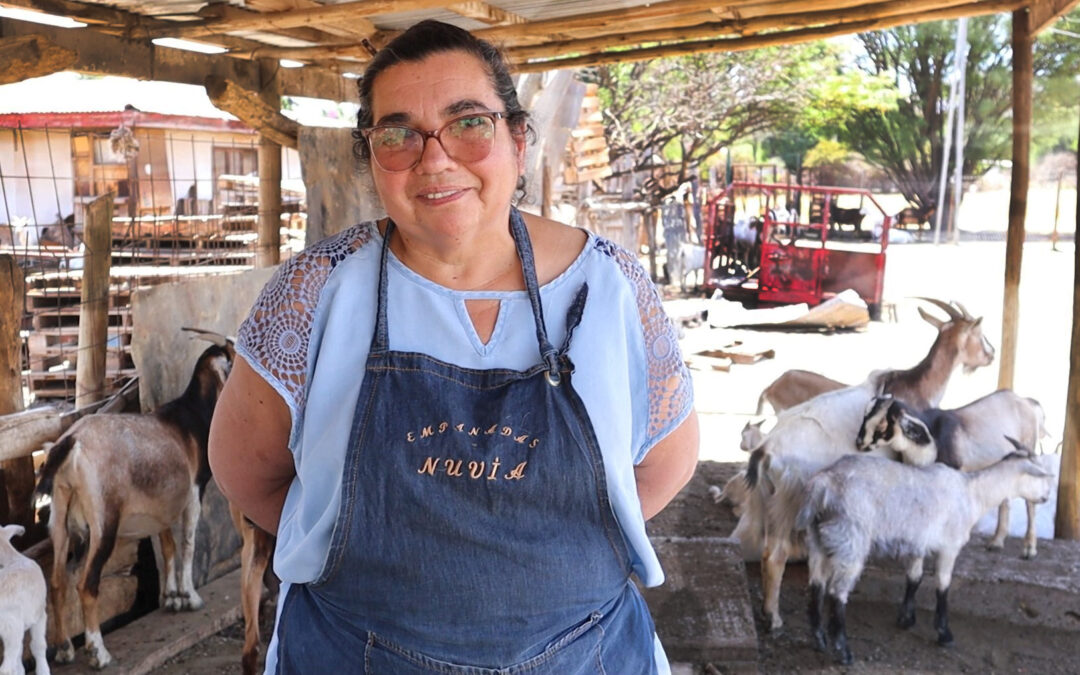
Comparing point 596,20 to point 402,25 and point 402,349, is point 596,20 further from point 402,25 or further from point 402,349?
point 402,349

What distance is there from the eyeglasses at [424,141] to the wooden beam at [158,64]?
9.46ft

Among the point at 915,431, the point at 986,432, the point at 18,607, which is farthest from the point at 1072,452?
the point at 18,607

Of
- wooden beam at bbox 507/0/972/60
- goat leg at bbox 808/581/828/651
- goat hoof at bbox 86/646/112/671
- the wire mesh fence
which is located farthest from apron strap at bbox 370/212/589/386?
the wire mesh fence

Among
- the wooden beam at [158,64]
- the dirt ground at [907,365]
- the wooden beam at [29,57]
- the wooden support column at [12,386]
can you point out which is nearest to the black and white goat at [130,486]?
the wooden support column at [12,386]

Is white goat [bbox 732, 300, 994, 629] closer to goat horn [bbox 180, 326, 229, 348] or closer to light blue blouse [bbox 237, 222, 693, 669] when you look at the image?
goat horn [bbox 180, 326, 229, 348]

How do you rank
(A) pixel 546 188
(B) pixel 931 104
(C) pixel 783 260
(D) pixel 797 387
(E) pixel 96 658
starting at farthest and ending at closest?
(B) pixel 931 104 < (C) pixel 783 260 < (A) pixel 546 188 < (D) pixel 797 387 < (E) pixel 96 658

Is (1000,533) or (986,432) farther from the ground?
(986,432)

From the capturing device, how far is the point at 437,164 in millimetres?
1684

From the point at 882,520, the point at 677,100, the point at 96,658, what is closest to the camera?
the point at 96,658

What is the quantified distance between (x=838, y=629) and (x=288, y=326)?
3577 mm

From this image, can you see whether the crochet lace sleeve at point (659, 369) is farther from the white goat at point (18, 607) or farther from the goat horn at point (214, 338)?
the goat horn at point (214, 338)

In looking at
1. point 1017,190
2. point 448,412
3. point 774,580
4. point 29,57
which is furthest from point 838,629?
point 29,57

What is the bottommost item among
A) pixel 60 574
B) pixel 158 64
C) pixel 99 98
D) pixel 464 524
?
pixel 60 574

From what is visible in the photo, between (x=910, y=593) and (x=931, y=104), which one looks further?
(x=931, y=104)
